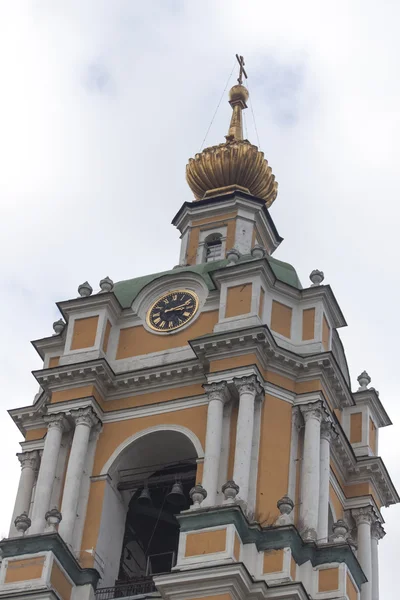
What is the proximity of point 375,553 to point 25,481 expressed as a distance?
6.02 meters

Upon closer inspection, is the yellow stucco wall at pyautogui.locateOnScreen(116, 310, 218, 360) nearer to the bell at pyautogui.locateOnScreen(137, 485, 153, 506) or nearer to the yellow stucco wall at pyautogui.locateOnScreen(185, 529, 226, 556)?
the bell at pyautogui.locateOnScreen(137, 485, 153, 506)

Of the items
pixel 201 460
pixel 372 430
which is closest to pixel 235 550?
pixel 201 460

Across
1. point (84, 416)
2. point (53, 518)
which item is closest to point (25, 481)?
point (84, 416)

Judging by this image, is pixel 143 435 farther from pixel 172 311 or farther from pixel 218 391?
pixel 172 311

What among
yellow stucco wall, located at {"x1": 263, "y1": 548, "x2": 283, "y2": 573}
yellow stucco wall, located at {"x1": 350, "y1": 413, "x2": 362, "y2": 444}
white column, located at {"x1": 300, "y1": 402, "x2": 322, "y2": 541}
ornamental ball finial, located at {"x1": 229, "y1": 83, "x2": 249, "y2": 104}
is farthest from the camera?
ornamental ball finial, located at {"x1": 229, "y1": 83, "x2": 249, "y2": 104}

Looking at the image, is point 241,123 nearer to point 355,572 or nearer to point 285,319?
point 285,319

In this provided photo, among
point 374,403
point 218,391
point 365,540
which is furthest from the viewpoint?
point 374,403

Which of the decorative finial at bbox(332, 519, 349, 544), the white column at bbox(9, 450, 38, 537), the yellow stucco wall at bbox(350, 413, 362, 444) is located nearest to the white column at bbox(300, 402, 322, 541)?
the decorative finial at bbox(332, 519, 349, 544)

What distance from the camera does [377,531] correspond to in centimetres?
2869

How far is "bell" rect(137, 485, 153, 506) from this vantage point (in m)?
27.0

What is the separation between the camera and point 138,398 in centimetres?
2777

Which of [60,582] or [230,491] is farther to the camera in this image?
[60,582]

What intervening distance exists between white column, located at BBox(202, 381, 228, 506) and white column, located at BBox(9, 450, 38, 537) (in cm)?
367

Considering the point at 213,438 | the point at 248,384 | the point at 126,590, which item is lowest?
the point at 126,590
